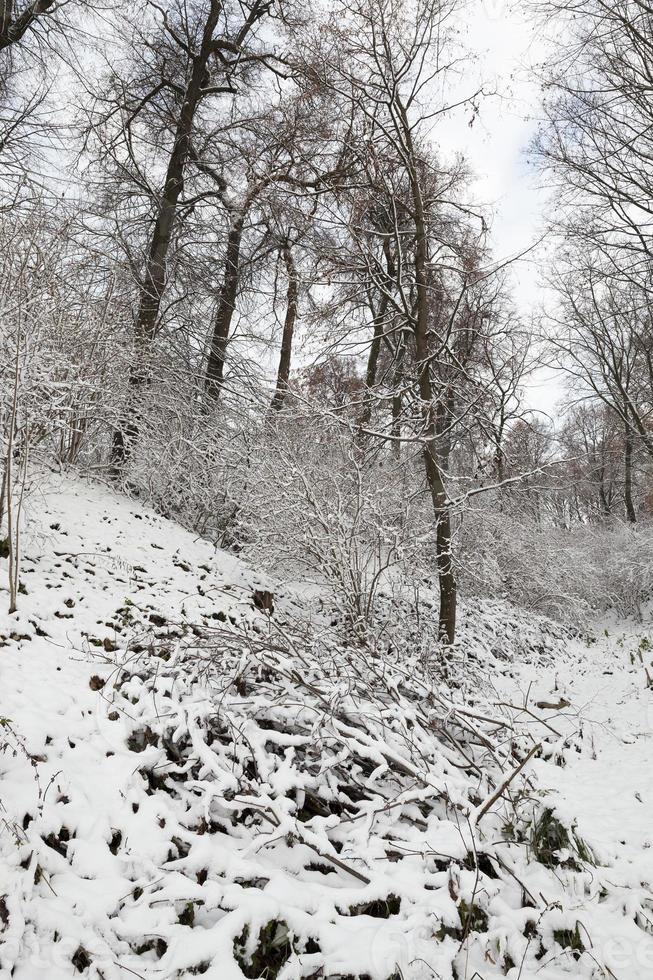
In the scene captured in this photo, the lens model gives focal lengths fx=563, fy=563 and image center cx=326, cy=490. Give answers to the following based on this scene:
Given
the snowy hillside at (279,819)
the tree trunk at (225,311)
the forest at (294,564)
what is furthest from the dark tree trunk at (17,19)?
the snowy hillside at (279,819)

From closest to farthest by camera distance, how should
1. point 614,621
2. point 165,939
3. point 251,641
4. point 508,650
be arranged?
1. point 165,939
2. point 251,641
3. point 508,650
4. point 614,621

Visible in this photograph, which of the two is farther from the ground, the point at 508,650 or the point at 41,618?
the point at 41,618

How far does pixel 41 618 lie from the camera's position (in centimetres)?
418

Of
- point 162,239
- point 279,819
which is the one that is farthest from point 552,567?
point 279,819

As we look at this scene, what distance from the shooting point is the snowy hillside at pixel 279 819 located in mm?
2240

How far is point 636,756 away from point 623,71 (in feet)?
26.5

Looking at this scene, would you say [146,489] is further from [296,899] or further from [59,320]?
[296,899]

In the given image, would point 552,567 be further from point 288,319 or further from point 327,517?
point 327,517

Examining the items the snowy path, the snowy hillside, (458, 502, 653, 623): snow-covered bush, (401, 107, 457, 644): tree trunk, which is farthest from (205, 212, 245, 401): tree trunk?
the snowy path

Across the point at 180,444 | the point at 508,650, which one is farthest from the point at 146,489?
the point at 508,650

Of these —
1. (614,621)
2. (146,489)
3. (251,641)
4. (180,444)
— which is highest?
(180,444)

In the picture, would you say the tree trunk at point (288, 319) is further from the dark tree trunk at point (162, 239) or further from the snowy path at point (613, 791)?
the snowy path at point (613, 791)

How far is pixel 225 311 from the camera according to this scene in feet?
33.5

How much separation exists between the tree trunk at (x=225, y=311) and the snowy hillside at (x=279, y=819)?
5.59m
